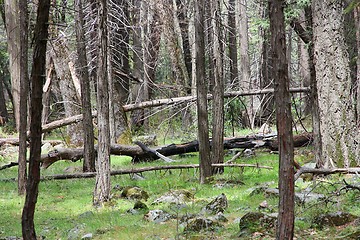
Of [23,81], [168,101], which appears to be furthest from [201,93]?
[168,101]

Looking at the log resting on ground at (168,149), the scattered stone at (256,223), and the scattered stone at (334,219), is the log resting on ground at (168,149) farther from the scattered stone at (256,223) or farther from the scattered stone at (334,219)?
the scattered stone at (256,223)

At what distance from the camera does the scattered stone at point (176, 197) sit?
424 inches

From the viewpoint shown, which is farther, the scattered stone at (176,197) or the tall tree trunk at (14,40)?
the tall tree trunk at (14,40)

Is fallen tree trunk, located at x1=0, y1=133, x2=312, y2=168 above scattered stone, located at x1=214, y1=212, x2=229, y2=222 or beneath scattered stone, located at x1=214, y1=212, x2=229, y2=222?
above

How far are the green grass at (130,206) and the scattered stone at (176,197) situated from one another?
210mm

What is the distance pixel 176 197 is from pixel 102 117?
2.29 m

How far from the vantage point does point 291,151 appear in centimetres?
596

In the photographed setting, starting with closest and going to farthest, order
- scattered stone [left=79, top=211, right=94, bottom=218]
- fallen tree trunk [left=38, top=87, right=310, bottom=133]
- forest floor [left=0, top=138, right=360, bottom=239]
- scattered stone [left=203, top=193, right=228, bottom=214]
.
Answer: forest floor [left=0, top=138, right=360, bottom=239] < scattered stone [left=203, top=193, right=228, bottom=214] < scattered stone [left=79, top=211, right=94, bottom=218] < fallen tree trunk [left=38, top=87, right=310, bottom=133]

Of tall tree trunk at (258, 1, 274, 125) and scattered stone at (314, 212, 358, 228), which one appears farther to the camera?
tall tree trunk at (258, 1, 274, 125)

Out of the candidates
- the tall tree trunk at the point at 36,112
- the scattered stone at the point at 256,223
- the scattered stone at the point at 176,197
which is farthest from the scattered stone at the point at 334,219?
the tall tree trunk at the point at 36,112

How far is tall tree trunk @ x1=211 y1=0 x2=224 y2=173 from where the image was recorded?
43.7 feet

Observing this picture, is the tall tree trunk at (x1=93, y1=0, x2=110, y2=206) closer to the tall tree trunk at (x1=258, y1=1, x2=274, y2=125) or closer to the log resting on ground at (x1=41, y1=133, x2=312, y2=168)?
the tall tree trunk at (x1=258, y1=1, x2=274, y2=125)

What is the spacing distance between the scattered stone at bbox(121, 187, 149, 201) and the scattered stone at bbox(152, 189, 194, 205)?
62 centimetres

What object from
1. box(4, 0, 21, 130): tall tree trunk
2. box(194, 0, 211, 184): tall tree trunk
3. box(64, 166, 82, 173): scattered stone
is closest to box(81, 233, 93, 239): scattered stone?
box(194, 0, 211, 184): tall tree trunk
